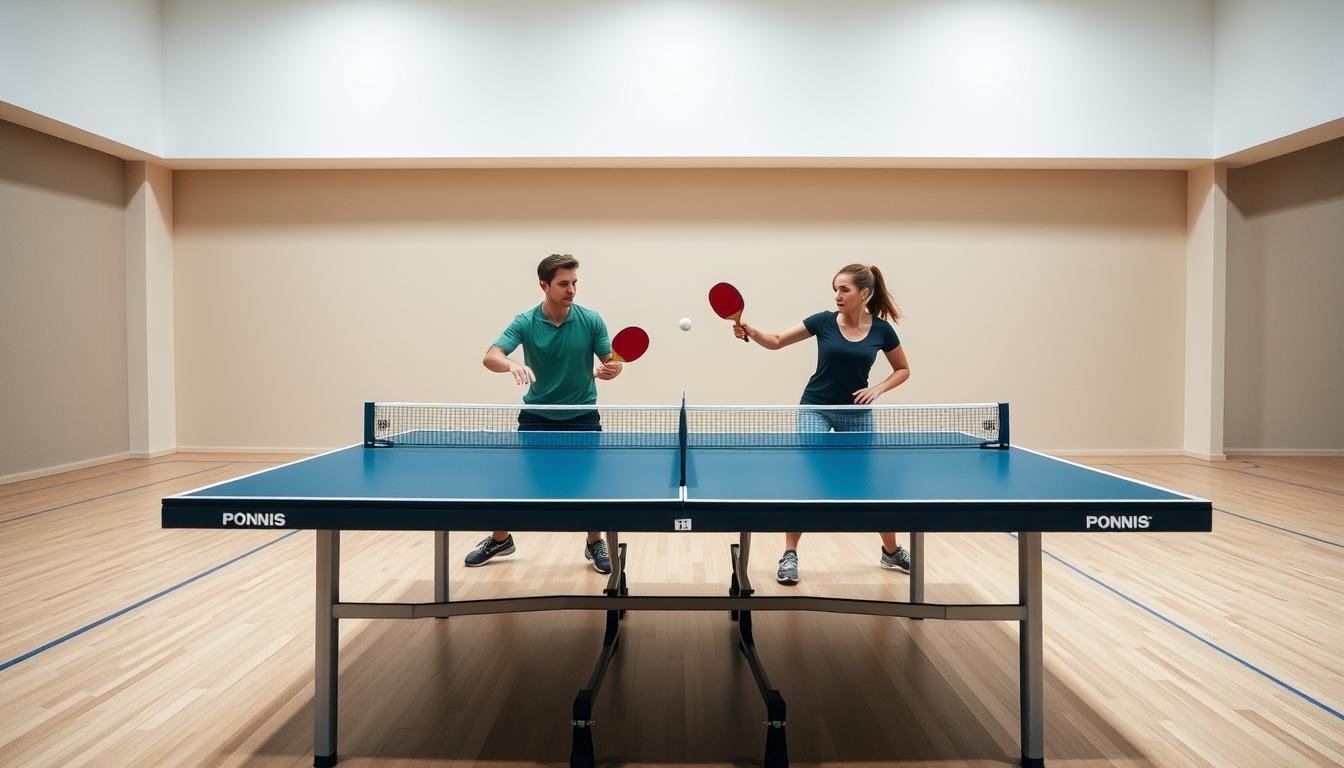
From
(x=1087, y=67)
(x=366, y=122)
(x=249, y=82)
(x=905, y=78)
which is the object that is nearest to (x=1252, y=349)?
(x=1087, y=67)

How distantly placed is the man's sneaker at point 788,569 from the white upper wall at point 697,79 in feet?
14.1

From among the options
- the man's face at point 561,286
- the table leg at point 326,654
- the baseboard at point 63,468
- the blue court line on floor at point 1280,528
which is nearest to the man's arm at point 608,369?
the man's face at point 561,286

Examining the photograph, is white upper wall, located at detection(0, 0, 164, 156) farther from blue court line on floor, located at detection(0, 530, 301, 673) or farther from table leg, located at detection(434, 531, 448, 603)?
→ table leg, located at detection(434, 531, 448, 603)

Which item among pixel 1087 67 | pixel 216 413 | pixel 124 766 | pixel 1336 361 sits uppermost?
pixel 1087 67

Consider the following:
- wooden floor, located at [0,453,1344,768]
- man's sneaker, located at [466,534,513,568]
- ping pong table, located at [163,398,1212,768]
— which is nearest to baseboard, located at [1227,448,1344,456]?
wooden floor, located at [0,453,1344,768]

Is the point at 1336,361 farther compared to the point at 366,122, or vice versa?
the point at 1336,361

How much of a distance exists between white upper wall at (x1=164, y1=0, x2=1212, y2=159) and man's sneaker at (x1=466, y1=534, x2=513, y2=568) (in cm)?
402

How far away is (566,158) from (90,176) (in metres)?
4.21

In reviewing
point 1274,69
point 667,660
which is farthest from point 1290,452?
point 667,660

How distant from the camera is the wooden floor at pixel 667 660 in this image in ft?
6.91

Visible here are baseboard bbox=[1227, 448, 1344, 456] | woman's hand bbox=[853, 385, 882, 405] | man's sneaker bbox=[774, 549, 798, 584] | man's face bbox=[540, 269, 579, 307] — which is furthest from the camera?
baseboard bbox=[1227, 448, 1344, 456]

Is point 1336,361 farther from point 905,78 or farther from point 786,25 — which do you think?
point 786,25

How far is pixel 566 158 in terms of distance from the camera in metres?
6.95

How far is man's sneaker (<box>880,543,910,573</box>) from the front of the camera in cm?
388
